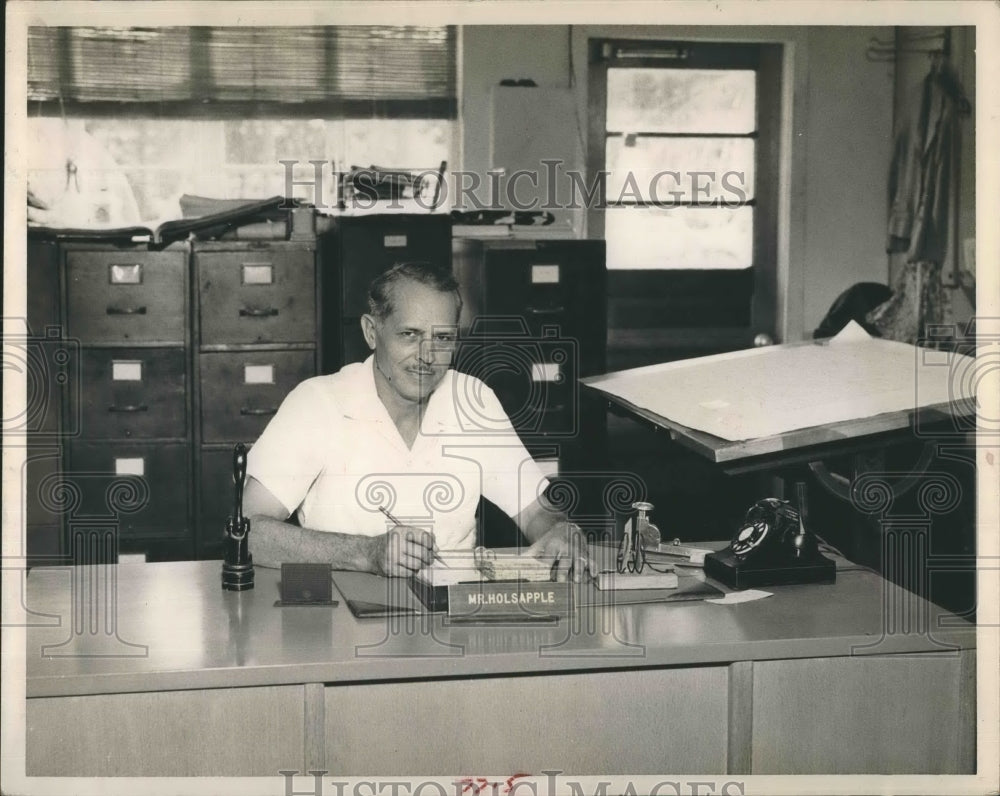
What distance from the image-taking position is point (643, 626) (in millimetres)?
2145

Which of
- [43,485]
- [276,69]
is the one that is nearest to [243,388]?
[43,485]

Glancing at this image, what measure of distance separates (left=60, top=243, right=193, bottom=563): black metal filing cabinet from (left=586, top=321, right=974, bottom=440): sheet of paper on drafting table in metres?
1.93

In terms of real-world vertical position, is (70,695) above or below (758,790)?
above

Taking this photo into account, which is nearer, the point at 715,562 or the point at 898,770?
the point at 898,770

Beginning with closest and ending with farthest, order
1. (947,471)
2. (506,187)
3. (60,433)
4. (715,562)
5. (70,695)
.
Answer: (70,695), (715,562), (947,471), (60,433), (506,187)

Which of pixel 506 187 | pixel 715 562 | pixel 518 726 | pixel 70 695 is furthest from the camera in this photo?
pixel 506 187

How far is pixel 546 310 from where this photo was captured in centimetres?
447

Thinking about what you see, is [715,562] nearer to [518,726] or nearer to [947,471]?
[518,726]

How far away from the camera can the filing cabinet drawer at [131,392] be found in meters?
4.24

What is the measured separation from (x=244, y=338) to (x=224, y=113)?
107 centimetres

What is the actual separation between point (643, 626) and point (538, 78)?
10.5ft

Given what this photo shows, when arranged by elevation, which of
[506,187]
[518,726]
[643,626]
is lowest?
[518,726]

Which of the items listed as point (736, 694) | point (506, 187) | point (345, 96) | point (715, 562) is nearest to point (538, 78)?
point (506, 187)

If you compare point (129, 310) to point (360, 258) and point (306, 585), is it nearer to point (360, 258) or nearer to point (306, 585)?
point (360, 258)
